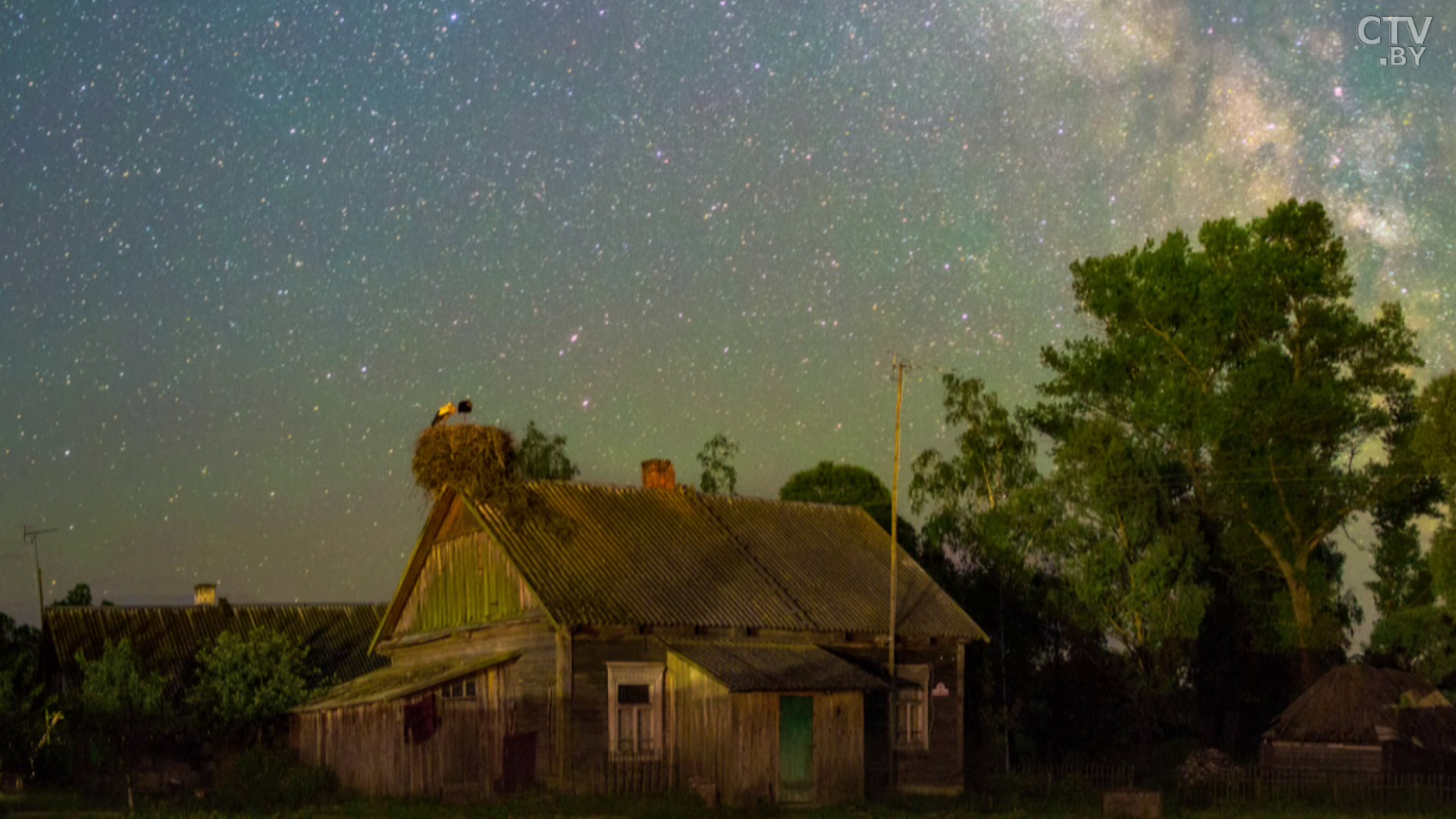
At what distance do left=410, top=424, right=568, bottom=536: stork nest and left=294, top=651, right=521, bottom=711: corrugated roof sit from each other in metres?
3.14

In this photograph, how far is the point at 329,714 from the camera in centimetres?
3269

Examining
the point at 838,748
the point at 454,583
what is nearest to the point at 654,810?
the point at 838,748

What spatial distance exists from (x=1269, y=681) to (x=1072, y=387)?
1169 cm

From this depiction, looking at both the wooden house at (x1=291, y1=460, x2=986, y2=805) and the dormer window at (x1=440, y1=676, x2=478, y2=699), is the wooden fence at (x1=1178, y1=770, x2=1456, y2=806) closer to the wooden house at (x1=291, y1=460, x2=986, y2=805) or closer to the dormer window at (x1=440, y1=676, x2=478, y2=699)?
the wooden house at (x1=291, y1=460, x2=986, y2=805)

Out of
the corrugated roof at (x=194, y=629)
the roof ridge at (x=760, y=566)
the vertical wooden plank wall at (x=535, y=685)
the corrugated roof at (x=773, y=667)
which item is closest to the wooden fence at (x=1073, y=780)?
the corrugated roof at (x=773, y=667)

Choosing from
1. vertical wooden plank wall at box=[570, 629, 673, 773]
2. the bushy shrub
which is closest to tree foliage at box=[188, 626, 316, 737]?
the bushy shrub

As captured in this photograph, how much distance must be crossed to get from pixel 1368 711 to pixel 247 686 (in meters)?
28.7

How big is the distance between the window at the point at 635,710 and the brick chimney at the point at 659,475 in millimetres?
7783

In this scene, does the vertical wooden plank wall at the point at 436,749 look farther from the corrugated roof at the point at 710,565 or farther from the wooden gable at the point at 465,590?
the corrugated roof at the point at 710,565

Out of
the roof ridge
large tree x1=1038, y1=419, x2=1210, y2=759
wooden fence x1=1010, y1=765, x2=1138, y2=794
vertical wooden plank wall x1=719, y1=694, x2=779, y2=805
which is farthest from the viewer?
large tree x1=1038, y1=419, x2=1210, y2=759

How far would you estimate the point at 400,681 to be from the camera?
33.3 meters

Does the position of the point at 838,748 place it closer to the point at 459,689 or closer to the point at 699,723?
the point at 699,723

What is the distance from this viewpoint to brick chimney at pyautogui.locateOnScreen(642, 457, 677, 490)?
1502 inches

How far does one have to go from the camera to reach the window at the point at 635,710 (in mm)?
30391
